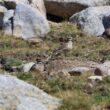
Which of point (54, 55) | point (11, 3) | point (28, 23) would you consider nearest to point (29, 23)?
point (28, 23)

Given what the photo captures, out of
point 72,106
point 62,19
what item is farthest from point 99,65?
point 62,19

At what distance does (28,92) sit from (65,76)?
2.64 meters

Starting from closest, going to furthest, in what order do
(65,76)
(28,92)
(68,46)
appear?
(28,92) → (65,76) → (68,46)

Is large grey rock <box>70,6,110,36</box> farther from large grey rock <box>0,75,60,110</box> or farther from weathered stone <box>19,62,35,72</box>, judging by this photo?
large grey rock <box>0,75,60,110</box>

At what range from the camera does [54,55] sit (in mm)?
13211

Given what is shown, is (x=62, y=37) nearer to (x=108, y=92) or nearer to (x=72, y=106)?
(x=108, y=92)

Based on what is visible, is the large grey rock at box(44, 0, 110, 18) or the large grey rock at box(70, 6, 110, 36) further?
the large grey rock at box(44, 0, 110, 18)

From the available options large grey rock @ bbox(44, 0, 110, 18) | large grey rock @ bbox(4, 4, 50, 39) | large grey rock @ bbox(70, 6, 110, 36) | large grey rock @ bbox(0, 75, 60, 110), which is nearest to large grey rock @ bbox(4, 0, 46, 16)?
large grey rock @ bbox(44, 0, 110, 18)

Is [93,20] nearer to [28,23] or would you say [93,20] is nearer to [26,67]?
[28,23]

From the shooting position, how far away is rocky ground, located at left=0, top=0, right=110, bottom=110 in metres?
8.10

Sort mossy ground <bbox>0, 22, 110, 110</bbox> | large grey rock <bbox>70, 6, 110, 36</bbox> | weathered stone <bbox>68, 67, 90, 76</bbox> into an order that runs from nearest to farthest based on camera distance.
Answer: mossy ground <bbox>0, 22, 110, 110</bbox>
weathered stone <bbox>68, 67, 90, 76</bbox>
large grey rock <bbox>70, 6, 110, 36</bbox>

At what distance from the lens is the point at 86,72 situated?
11.1m

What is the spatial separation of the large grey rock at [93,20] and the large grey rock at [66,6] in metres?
0.60

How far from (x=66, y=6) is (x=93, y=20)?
1.45 m
